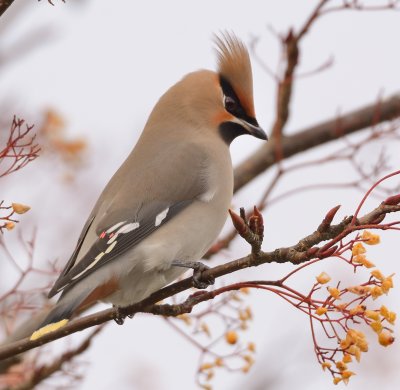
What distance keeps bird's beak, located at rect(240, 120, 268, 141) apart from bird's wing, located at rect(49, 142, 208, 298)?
290mm

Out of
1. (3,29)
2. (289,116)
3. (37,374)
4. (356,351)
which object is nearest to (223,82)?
(289,116)

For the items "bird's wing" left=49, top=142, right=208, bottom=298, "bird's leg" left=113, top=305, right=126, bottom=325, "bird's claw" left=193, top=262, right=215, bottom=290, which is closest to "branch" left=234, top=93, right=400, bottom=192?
"bird's wing" left=49, top=142, right=208, bottom=298

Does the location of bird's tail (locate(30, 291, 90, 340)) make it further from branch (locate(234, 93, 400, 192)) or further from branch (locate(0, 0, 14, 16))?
branch (locate(234, 93, 400, 192))

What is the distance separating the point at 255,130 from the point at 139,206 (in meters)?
0.77

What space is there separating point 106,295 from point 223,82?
1.42 m

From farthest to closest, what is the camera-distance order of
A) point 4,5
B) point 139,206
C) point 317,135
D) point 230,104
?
point 317,135, point 230,104, point 139,206, point 4,5

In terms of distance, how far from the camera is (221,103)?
14.6ft

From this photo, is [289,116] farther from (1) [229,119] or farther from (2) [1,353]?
(2) [1,353]

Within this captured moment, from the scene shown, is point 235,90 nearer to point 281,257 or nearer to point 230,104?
point 230,104

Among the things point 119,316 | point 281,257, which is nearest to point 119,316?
point 119,316

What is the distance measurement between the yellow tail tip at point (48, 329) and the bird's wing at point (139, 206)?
0.76ft

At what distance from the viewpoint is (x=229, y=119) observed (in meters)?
4.38

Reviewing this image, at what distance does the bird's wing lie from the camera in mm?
3496

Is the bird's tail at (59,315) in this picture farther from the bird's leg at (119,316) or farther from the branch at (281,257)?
the bird's leg at (119,316)
